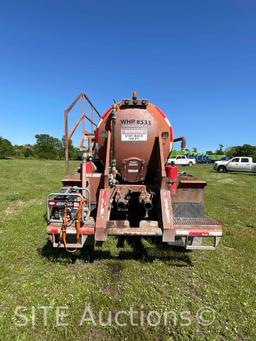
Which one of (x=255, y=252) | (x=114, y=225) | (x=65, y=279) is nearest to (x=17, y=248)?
(x=65, y=279)

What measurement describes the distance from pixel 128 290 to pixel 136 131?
8.99ft

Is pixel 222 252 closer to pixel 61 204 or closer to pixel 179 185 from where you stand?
pixel 179 185

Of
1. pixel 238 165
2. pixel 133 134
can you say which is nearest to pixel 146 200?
pixel 133 134

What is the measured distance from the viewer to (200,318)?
2.97 meters

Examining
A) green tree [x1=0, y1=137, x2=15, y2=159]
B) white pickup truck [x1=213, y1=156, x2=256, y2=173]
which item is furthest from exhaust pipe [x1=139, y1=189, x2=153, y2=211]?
green tree [x1=0, y1=137, x2=15, y2=159]

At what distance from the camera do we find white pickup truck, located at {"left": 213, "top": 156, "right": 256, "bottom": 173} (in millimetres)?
26562

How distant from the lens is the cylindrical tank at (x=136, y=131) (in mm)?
4859

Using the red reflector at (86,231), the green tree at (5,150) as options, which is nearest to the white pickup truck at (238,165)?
the red reflector at (86,231)

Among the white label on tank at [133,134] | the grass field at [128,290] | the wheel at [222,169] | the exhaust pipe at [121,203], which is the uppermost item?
the white label on tank at [133,134]

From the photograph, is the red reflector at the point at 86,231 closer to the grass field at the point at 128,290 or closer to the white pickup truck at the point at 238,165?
the grass field at the point at 128,290

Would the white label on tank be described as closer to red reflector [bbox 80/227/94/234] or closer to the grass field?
red reflector [bbox 80/227/94/234]

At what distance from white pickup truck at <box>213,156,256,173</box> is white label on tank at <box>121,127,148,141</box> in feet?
81.3

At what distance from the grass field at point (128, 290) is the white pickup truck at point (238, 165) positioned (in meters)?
23.5

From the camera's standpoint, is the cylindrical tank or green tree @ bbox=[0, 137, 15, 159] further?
green tree @ bbox=[0, 137, 15, 159]
